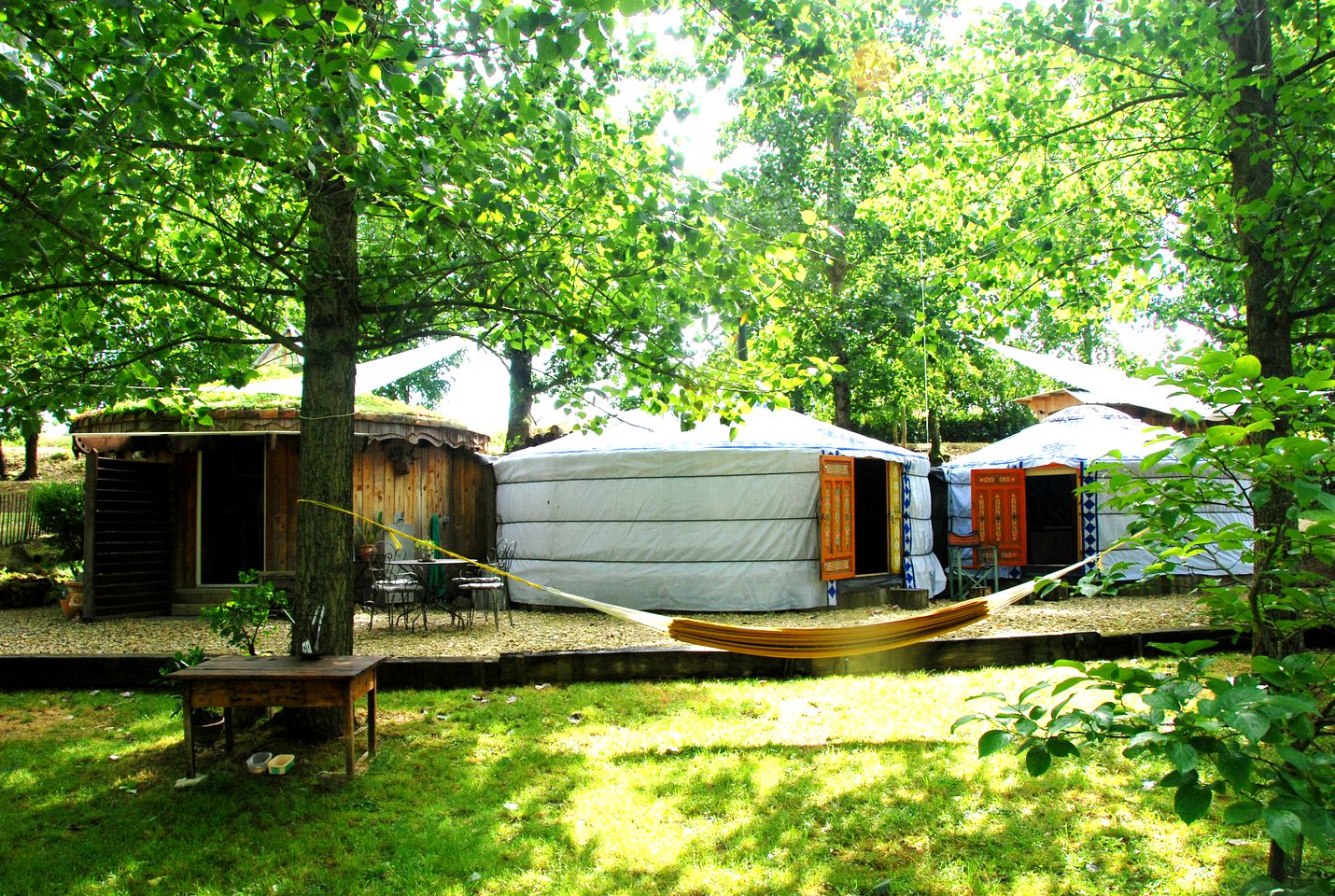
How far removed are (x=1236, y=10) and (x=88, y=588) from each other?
8209 mm

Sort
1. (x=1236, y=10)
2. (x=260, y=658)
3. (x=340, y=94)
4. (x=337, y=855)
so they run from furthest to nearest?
(x=1236, y=10) → (x=260, y=658) → (x=337, y=855) → (x=340, y=94)

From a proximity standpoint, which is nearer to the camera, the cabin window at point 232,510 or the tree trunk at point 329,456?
the tree trunk at point 329,456

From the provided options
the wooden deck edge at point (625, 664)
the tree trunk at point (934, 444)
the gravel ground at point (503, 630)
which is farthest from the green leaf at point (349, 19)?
the tree trunk at point (934, 444)

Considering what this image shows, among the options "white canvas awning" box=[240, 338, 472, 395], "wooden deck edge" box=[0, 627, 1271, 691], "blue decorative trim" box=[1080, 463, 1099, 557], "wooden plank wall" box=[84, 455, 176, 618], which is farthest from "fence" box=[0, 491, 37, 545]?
"blue decorative trim" box=[1080, 463, 1099, 557]

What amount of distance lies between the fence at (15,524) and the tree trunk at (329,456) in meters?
8.48

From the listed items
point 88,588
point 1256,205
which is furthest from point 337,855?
point 88,588

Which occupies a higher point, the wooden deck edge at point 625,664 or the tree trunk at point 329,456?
the tree trunk at point 329,456

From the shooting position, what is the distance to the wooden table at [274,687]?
116 inches

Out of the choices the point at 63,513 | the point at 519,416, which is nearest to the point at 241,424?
the point at 63,513

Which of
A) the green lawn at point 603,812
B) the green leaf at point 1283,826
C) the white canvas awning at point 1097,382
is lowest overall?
the green lawn at point 603,812

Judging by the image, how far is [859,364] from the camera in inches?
508

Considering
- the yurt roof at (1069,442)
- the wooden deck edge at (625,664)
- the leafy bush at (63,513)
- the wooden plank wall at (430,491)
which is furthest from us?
the yurt roof at (1069,442)

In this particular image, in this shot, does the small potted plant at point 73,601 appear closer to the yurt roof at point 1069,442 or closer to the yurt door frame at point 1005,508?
the yurt door frame at point 1005,508

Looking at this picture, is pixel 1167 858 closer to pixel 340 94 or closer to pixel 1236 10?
pixel 340 94
